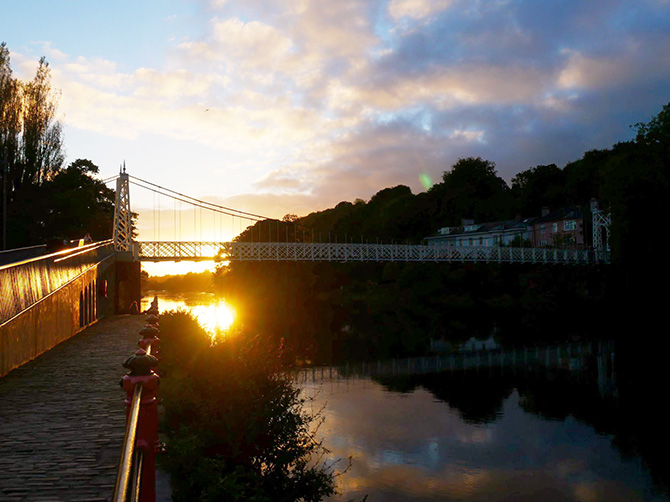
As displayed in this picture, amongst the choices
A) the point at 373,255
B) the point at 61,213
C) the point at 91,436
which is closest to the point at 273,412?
the point at 91,436

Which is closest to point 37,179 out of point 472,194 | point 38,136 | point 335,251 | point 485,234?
point 38,136

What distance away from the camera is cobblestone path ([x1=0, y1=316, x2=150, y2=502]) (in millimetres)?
5402

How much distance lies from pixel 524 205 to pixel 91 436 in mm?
97983

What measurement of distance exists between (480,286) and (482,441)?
57403 mm

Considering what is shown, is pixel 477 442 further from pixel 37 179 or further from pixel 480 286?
pixel 480 286

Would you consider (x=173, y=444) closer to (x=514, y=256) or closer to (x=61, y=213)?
(x=61, y=213)

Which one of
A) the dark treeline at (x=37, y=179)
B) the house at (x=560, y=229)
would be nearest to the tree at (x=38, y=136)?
the dark treeline at (x=37, y=179)

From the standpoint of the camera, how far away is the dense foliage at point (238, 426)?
932 centimetres

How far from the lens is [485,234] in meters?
90.4

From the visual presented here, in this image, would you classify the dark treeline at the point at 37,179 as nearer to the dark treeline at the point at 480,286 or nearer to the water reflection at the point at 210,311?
the water reflection at the point at 210,311

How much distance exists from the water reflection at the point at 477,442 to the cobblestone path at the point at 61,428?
6130 millimetres

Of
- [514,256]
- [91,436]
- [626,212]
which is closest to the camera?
[91,436]

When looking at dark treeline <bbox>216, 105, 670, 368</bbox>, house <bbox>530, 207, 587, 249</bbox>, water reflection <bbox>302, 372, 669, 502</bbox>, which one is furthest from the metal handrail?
house <bbox>530, 207, 587, 249</bbox>

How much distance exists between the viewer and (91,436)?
696cm
